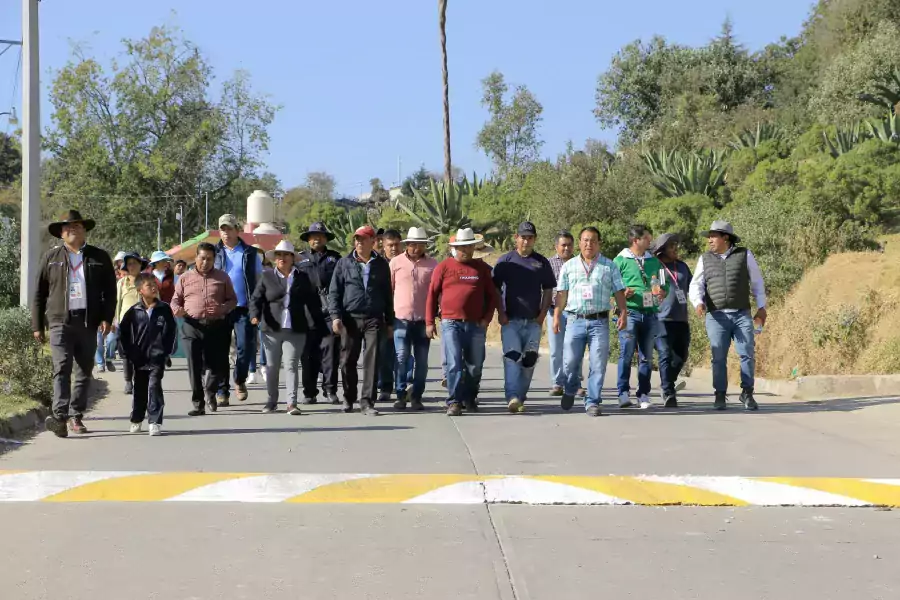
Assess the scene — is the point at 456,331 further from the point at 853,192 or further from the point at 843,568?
the point at 853,192

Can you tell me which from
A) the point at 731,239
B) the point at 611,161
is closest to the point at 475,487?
the point at 731,239

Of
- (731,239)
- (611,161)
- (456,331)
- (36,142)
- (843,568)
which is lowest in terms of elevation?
(843,568)

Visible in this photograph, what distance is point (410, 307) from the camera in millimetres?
13406

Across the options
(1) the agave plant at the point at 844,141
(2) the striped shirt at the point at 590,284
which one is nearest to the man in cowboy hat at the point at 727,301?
(2) the striped shirt at the point at 590,284

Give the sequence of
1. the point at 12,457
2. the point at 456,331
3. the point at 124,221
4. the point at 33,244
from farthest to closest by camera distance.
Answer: the point at 124,221, the point at 33,244, the point at 456,331, the point at 12,457

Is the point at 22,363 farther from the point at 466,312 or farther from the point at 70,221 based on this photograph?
the point at 466,312

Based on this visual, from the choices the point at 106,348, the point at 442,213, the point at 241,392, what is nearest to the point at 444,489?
the point at 241,392

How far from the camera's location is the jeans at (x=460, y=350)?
1267 cm

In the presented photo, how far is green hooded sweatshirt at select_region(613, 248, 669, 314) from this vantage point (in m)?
13.3

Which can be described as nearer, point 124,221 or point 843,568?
point 843,568

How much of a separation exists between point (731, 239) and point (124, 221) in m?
46.3

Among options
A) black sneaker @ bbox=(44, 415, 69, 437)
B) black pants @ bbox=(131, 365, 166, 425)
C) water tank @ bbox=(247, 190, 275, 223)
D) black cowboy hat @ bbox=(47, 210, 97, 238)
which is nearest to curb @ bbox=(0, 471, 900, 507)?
black sneaker @ bbox=(44, 415, 69, 437)

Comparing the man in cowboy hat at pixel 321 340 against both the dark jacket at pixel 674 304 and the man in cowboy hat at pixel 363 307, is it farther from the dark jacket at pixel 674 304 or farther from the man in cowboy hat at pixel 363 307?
the dark jacket at pixel 674 304

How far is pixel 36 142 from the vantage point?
15898 mm
